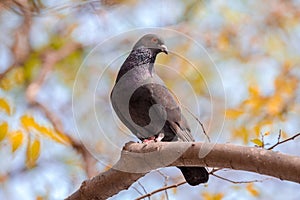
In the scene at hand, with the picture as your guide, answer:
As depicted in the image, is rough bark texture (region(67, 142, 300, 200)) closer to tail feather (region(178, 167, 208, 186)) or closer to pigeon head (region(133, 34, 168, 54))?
tail feather (region(178, 167, 208, 186))

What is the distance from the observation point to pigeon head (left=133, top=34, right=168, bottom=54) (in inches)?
152

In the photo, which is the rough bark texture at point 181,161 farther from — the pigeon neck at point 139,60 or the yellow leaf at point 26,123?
the yellow leaf at point 26,123

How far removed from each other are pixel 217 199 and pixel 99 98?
1.49 meters

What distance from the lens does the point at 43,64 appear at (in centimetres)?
604

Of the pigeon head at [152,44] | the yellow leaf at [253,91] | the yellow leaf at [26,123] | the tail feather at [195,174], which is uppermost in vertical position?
the pigeon head at [152,44]

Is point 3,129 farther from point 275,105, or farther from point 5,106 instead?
point 275,105

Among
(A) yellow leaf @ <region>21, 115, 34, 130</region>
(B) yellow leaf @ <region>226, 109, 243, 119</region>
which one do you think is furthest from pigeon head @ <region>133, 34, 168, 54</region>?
(B) yellow leaf @ <region>226, 109, 243, 119</region>

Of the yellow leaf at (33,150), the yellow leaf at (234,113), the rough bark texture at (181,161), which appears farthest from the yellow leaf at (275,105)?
the rough bark texture at (181,161)

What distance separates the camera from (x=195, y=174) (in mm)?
3260

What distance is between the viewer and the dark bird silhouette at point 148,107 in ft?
11.4

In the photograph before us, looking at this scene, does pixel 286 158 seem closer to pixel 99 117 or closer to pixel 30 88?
pixel 99 117

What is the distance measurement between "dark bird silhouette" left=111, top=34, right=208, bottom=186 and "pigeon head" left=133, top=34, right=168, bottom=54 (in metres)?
0.18

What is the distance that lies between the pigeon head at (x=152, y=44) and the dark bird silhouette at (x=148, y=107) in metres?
0.18

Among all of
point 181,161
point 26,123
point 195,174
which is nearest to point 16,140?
point 26,123
